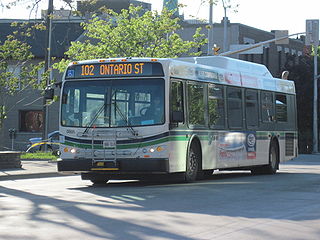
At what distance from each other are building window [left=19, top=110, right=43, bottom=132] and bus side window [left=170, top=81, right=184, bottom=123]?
128ft

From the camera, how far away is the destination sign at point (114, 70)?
1753cm

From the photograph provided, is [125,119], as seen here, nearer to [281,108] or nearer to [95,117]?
[95,117]

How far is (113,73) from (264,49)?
176 ft

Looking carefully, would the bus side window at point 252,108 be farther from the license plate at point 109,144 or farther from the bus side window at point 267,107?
the license plate at point 109,144

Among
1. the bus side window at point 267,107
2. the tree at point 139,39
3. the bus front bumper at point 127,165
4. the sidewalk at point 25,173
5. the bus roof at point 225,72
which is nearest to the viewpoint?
the bus front bumper at point 127,165

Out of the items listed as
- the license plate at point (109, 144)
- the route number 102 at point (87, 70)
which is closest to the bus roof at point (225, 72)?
the route number 102 at point (87, 70)

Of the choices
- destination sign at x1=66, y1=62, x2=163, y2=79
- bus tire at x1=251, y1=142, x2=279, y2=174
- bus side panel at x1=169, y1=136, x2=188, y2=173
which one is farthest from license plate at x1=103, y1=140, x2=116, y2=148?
bus tire at x1=251, y1=142, x2=279, y2=174

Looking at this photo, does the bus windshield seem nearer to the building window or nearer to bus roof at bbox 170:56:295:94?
bus roof at bbox 170:56:295:94

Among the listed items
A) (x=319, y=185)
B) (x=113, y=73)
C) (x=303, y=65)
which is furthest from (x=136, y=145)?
(x=303, y=65)

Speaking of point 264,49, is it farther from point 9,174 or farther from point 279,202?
point 279,202

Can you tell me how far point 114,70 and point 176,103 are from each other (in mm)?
1585

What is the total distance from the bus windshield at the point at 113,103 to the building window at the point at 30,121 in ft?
126

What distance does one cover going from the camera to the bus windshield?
56.6 feet

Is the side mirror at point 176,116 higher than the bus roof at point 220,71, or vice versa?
the bus roof at point 220,71
